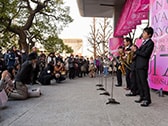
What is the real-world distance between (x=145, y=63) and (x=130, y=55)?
7.18 feet

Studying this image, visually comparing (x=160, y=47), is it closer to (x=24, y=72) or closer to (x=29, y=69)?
(x=29, y=69)

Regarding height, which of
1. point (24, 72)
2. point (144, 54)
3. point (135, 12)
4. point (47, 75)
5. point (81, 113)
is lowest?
point (81, 113)

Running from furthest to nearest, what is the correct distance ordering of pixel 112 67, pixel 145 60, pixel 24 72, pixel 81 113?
pixel 112 67
pixel 24 72
pixel 145 60
pixel 81 113

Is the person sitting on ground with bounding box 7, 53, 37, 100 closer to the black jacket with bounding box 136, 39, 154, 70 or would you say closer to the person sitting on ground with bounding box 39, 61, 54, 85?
the black jacket with bounding box 136, 39, 154, 70

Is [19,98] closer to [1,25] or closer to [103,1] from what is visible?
[103,1]

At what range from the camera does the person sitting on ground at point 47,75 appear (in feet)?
A: 39.3

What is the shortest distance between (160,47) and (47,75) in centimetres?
554

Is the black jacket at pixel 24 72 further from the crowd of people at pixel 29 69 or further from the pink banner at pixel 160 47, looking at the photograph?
the pink banner at pixel 160 47

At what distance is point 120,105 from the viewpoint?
6.59m

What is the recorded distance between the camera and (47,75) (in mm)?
12164

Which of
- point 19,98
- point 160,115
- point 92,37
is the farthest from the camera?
point 92,37

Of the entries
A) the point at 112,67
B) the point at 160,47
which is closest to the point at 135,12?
the point at 160,47

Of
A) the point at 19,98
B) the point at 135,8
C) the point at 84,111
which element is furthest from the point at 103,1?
the point at 84,111

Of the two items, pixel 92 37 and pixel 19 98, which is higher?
pixel 92 37
